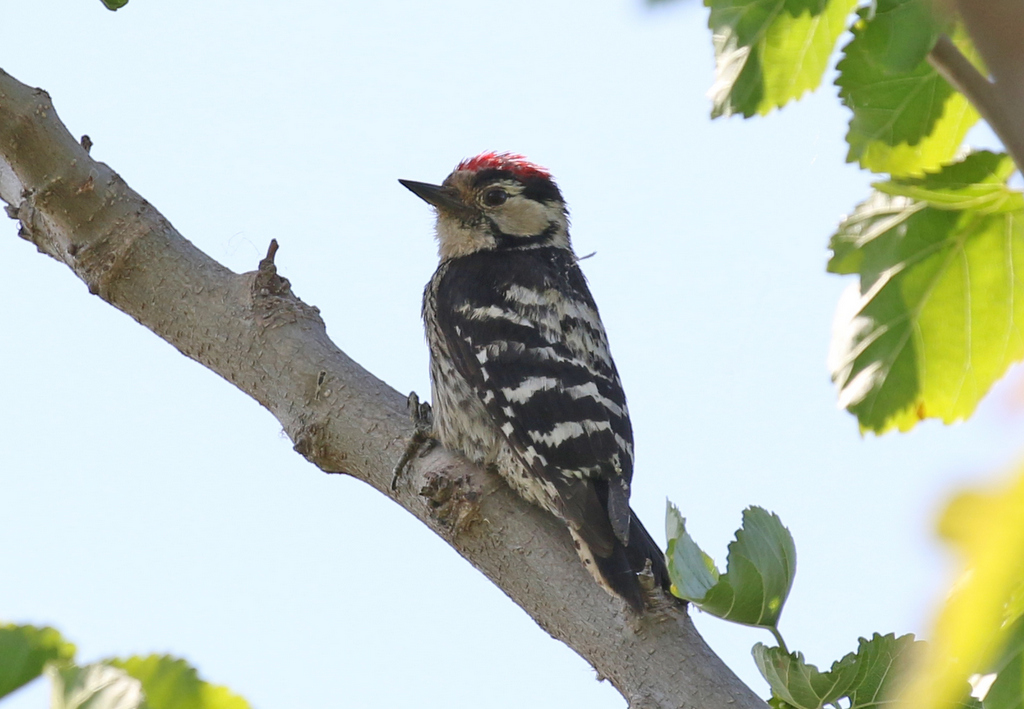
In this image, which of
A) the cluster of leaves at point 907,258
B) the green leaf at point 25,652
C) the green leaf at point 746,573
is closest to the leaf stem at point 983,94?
the cluster of leaves at point 907,258

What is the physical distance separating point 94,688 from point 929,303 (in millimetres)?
1319

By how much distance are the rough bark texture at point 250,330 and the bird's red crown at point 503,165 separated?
5.79ft

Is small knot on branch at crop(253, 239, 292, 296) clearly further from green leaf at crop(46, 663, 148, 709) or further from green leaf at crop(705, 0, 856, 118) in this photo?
green leaf at crop(46, 663, 148, 709)

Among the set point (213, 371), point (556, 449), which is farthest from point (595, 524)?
point (213, 371)

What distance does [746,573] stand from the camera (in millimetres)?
1783

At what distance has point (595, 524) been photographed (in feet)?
8.42

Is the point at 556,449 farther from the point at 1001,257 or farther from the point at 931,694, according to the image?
the point at 931,694

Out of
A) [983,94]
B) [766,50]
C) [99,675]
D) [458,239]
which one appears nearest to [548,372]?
[458,239]

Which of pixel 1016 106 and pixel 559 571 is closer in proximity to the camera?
pixel 1016 106

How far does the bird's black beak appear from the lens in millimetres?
4281

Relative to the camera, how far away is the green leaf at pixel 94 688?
0.68 metres

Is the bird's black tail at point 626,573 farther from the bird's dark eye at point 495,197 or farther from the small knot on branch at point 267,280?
the bird's dark eye at point 495,197

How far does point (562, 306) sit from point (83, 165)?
5.47 ft

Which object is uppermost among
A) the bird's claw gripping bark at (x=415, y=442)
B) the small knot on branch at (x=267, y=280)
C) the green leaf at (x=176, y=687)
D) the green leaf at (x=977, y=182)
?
the small knot on branch at (x=267, y=280)
